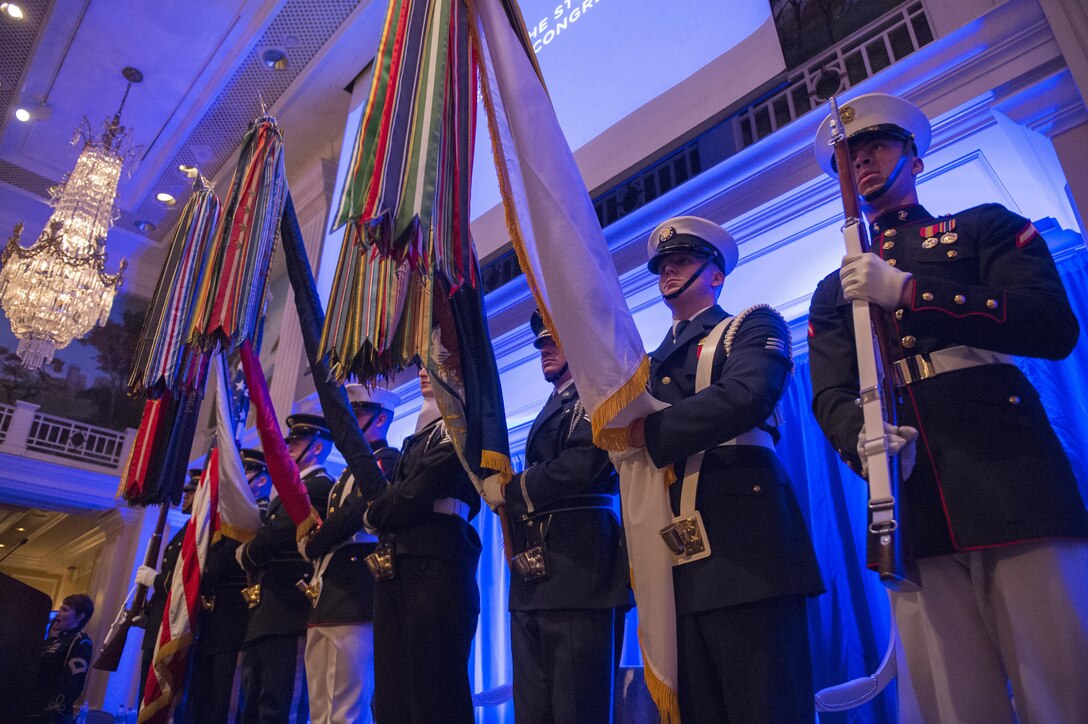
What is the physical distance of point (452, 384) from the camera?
240 centimetres

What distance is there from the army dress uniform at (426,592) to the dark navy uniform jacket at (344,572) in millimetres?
309

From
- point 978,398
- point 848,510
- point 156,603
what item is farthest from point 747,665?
point 156,603

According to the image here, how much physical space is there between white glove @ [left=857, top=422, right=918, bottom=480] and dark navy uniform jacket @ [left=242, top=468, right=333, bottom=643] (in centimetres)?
236

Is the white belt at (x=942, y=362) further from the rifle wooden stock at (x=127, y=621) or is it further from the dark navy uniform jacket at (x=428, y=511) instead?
the rifle wooden stock at (x=127, y=621)

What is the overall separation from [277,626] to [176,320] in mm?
1293

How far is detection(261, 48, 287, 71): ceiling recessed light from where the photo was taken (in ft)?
24.8

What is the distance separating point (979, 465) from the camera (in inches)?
58.3

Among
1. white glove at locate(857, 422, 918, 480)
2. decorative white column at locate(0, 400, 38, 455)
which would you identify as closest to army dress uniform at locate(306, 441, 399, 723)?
white glove at locate(857, 422, 918, 480)

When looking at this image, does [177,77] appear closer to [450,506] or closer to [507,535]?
[450,506]

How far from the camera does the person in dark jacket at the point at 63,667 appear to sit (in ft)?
18.0

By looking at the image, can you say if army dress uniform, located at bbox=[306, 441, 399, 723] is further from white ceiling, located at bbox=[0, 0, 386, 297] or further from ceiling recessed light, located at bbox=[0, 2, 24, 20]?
ceiling recessed light, located at bbox=[0, 2, 24, 20]

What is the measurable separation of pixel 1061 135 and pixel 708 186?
1.33 m

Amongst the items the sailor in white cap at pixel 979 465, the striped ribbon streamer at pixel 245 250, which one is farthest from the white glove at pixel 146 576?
the sailor in white cap at pixel 979 465

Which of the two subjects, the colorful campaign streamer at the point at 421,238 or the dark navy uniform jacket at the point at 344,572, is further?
the dark navy uniform jacket at the point at 344,572
